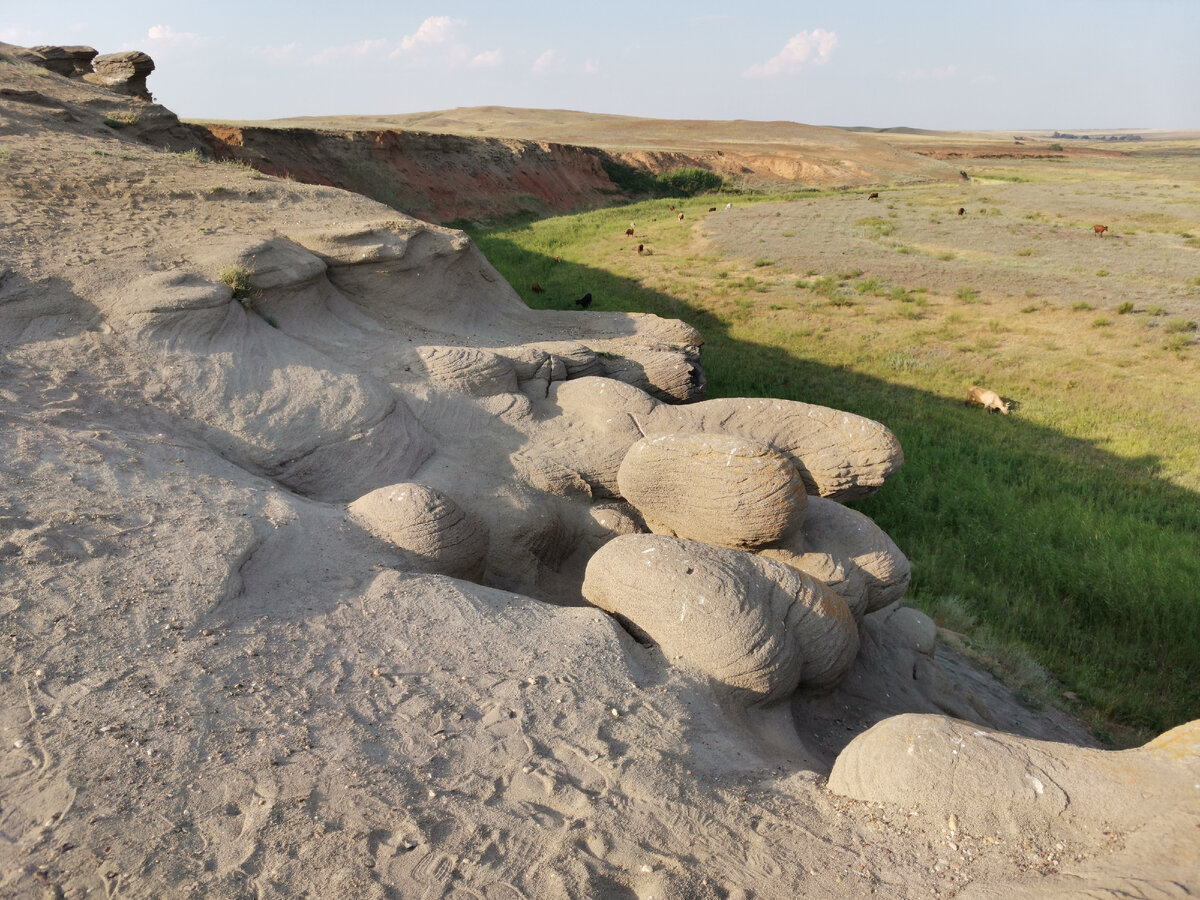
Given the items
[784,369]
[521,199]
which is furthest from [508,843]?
[521,199]

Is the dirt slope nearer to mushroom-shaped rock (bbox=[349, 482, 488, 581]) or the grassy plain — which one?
the grassy plain

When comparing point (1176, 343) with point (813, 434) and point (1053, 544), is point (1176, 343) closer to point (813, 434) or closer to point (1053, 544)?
point (1053, 544)

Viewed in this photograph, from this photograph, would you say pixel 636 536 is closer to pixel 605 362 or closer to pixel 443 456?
pixel 443 456

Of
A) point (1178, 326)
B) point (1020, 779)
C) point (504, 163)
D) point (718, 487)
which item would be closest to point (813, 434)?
point (718, 487)

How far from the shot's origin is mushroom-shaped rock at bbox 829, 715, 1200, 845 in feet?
12.4

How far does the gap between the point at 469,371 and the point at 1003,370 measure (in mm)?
11828

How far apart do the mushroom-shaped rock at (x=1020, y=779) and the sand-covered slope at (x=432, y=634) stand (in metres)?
0.02

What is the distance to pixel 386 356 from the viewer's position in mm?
7809

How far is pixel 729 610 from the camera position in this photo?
515 cm

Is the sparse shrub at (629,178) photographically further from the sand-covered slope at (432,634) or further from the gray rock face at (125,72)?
the sand-covered slope at (432,634)

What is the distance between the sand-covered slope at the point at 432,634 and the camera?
3420mm

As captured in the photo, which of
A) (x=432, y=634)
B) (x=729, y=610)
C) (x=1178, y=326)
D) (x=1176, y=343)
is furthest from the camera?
(x=1178, y=326)

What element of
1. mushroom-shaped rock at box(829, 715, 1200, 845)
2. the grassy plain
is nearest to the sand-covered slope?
mushroom-shaped rock at box(829, 715, 1200, 845)

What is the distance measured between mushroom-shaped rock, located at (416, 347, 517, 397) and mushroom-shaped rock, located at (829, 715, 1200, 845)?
175 inches
